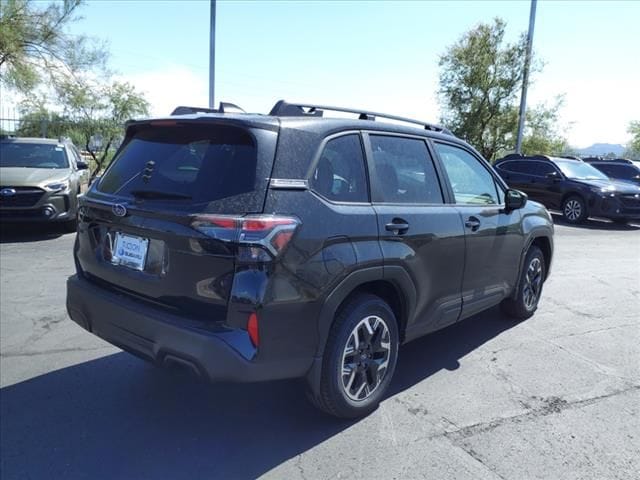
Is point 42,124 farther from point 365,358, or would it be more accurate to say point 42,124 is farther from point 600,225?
point 365,358

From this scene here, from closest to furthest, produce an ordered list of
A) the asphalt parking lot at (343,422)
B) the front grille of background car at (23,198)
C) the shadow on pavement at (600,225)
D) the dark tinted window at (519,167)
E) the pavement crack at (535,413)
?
the asphalt parking lot at (343,422) < the pavement crack at (535,413) < the front grille of background car at (23,198) < the shadow on pavement at (600,225) < the dark tinted window at (519,167)

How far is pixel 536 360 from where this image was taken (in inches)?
172

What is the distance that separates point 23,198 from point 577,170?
1329 centimetres

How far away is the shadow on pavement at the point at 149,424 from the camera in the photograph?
2.84m

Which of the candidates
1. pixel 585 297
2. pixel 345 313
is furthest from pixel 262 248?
pixel 585 297

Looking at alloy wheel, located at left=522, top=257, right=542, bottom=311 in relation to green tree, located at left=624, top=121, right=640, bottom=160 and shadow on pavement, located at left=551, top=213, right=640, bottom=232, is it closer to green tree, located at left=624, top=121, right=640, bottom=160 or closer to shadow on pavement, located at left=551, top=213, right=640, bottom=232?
shadow on pavement, located at left=551, top=213, right=640, bottom=232

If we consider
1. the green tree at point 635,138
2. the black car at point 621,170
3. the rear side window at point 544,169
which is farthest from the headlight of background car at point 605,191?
the green tree at point 635,138

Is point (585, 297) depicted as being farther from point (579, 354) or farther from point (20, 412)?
point (20, 412)

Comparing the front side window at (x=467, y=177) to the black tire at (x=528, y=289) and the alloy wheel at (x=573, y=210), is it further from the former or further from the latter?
the alloy wheel at (x=573, y=210)

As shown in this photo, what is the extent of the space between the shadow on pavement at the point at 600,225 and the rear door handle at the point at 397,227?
11376 mm

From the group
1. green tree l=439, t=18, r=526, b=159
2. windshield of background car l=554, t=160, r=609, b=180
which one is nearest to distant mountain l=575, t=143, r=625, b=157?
green tree l=439, t=18, r=526, b=159

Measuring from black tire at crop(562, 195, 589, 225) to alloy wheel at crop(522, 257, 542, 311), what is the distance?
9.13 m

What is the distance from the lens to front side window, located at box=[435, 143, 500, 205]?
416 centimetres

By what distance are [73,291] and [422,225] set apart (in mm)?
2334
